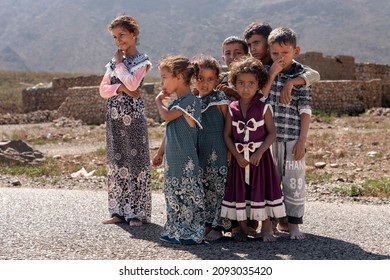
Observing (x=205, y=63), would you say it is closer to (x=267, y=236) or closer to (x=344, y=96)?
(x=267, y=236)

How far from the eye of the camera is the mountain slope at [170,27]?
365 feet

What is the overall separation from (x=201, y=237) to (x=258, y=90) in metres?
1.40

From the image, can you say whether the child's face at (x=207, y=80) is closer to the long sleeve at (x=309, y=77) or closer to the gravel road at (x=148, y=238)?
the long sleeve at (x=309, y=77)

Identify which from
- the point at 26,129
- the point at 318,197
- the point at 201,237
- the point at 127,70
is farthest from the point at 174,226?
the point at 26,129

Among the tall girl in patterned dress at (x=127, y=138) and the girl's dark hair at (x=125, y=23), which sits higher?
the girl's dark hair at (x=125, y=23)

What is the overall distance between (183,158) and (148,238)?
0.84 m

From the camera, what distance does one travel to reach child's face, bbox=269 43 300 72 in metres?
5.96

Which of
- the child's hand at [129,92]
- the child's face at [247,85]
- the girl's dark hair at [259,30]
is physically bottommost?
the child's hand at [129,92]

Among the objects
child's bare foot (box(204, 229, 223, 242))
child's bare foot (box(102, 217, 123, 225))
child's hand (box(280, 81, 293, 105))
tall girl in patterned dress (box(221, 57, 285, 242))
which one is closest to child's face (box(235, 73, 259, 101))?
tall girl in patterned dress (box(221, 57, 285, 242))

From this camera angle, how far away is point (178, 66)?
19.5 ft

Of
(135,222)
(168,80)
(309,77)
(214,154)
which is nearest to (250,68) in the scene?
(309,77)

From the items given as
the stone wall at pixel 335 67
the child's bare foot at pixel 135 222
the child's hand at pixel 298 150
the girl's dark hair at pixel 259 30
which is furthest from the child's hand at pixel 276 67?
the stone wall at pixel 335 67

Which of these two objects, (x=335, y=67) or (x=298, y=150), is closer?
(x=298, y=150)

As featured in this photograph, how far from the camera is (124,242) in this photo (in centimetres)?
599
